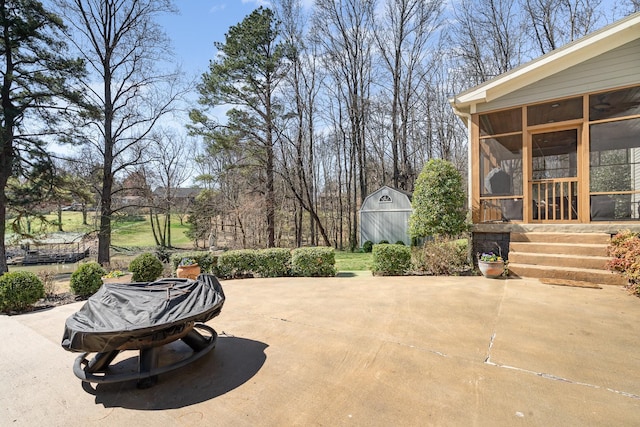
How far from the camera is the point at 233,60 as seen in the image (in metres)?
13.1

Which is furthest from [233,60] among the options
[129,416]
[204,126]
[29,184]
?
[129,416]

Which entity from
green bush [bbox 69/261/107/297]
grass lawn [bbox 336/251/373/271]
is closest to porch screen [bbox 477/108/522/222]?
grass lawn [bbox 336/251/373/271]

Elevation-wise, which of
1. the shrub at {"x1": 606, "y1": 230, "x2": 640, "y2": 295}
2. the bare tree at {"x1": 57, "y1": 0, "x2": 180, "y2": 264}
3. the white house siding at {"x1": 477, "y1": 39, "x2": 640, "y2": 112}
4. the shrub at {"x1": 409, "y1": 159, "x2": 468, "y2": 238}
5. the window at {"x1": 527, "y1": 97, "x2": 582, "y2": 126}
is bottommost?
the shrub at {"x1": 606, "y1": 230, "x2": 640, "y2": 295}

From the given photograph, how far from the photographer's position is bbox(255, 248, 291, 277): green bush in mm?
7363

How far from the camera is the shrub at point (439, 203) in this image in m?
6.57

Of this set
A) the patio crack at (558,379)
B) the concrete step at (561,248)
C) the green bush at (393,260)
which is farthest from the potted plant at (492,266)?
the patio crack at (558,379)

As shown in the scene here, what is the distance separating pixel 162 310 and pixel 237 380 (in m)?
0.85

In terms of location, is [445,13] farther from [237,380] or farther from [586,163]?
[237,380]

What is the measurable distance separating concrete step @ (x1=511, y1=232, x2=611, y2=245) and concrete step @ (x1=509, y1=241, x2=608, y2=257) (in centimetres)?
8

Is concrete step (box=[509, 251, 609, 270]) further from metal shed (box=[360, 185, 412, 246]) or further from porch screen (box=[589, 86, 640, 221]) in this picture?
metal shed (box=[360, 185, 412, 246])

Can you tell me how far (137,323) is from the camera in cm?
219

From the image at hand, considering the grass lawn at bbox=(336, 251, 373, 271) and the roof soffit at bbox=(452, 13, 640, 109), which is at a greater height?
the roof soffit at bbox=(452, 13, 640, 109)

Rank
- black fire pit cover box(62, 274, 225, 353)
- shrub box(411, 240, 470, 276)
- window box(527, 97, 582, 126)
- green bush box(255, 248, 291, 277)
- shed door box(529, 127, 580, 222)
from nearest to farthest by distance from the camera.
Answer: black fire pit cover box(62, 274, 225, 353) < window box(527, 97, 582, 126) < shed door box(529, 127, 580, 222) < shrub box(411, 240, 470, 276) < green bush box(255, 248, 291, 277)

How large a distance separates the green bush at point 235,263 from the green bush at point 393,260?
3096 millimetres
